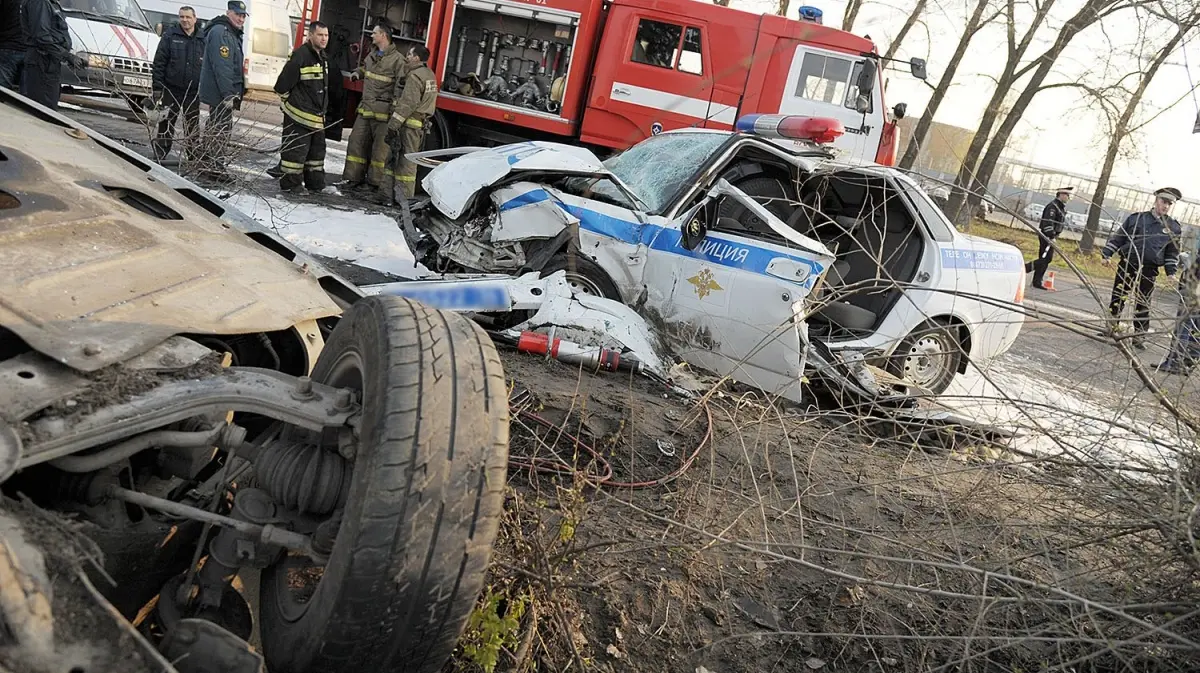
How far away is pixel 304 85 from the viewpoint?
8484 millimetres

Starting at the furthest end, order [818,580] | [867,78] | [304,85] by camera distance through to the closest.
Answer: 1. [867,78]
2. [304,85]
3. [818,580]

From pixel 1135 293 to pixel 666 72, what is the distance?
25.4ft

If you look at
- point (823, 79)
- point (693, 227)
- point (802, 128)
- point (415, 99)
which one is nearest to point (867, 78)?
point (823, 79)

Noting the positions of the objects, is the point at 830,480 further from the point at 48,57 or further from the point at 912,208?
the point at 48,57

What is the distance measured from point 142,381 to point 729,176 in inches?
163

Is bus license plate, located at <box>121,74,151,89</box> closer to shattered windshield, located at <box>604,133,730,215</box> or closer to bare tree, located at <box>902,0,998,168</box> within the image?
shattered windshield, located at <box>604,133,730,215</box>

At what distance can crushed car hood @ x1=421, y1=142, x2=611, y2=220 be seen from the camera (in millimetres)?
5219

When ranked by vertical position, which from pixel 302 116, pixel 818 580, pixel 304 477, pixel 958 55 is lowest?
pixel 818 580

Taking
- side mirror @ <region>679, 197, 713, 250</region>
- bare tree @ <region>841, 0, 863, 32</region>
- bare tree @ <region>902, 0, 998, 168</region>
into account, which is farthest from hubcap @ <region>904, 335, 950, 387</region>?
bare tree @ <region>841, 0, 863, 32</region>

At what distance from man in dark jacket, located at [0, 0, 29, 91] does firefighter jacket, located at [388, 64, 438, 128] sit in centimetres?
340

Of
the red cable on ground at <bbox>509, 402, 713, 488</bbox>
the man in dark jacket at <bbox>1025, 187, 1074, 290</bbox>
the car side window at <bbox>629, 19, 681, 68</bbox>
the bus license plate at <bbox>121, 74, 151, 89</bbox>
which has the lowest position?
the red cable on ground at <bbox>509, 402, 713, 488</bbox>

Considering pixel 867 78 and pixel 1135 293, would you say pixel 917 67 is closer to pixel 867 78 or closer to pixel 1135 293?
pixel 867 78

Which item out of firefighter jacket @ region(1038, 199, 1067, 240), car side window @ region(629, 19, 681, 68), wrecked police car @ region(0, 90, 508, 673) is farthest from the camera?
car side window @ region(629, 19, 681, 68)

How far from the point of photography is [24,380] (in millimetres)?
1536
